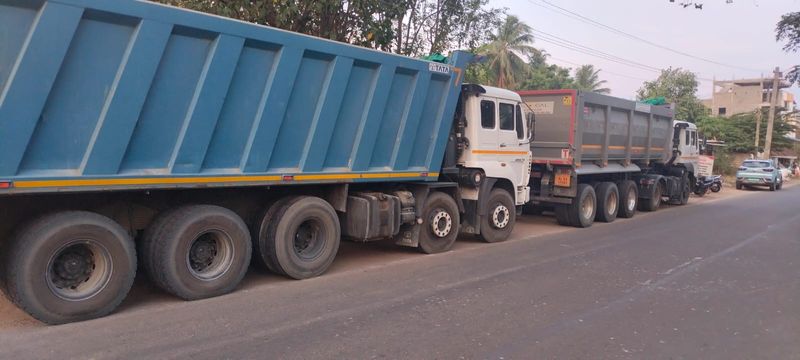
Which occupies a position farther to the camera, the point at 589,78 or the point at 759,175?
the point at 589,78

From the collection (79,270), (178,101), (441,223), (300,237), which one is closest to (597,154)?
(441,223)

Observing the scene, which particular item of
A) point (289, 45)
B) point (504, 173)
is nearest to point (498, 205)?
point (504, 173)

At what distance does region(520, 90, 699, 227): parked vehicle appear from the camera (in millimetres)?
11984

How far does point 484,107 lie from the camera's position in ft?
30.8

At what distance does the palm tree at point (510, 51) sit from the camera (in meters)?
34.0

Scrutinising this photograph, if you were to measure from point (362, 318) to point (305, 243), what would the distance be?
2.14 meters

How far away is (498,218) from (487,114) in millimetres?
1824

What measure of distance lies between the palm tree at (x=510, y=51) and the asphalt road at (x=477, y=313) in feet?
84.9

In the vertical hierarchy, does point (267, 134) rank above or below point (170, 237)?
above

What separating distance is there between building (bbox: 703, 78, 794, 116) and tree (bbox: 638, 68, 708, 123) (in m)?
23.4

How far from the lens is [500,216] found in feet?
33.0

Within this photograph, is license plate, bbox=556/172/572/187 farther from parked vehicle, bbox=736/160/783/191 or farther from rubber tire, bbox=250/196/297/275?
parked vehicle, bbox=736/160/783/191

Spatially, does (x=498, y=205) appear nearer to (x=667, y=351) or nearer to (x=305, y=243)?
(x=305, y=243)

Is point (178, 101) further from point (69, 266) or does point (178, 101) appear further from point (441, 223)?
point (441, 223)
